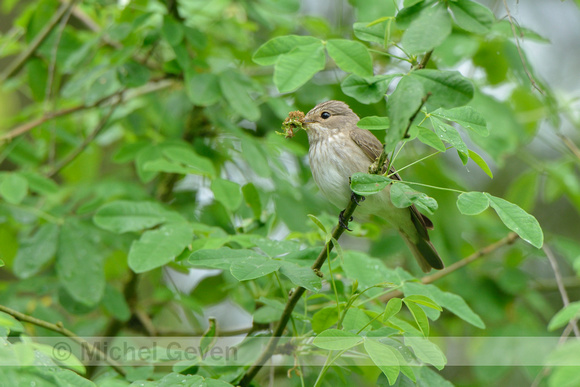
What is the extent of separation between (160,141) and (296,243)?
1.41 metres

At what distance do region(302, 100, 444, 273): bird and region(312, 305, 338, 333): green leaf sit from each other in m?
0.82

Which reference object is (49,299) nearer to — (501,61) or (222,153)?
(222,153)

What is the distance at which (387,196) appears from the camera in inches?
124

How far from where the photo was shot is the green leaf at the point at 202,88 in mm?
3361

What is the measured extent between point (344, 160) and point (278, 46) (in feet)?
2.86

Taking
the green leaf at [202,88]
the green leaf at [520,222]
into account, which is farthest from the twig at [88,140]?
the green leaf at [520,222]

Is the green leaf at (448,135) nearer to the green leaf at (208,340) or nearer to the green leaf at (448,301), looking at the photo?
the green leaf at (448,301)

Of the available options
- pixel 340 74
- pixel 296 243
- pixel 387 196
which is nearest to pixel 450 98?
pixel 296 243

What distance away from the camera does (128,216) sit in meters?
2.84

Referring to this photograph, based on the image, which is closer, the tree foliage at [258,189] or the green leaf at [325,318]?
the tree foliage at [258,189]

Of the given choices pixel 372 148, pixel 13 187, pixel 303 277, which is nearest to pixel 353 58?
pixel 303 277

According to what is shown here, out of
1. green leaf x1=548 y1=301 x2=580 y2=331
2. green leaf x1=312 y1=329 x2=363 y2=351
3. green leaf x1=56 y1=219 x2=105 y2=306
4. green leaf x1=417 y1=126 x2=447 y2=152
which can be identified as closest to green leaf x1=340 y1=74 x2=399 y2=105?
green leaf x1=417 y1=126 x2=447 y2=152

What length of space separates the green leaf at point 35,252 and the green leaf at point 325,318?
158 centimetres

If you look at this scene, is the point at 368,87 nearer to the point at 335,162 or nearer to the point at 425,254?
the point at 335,162
